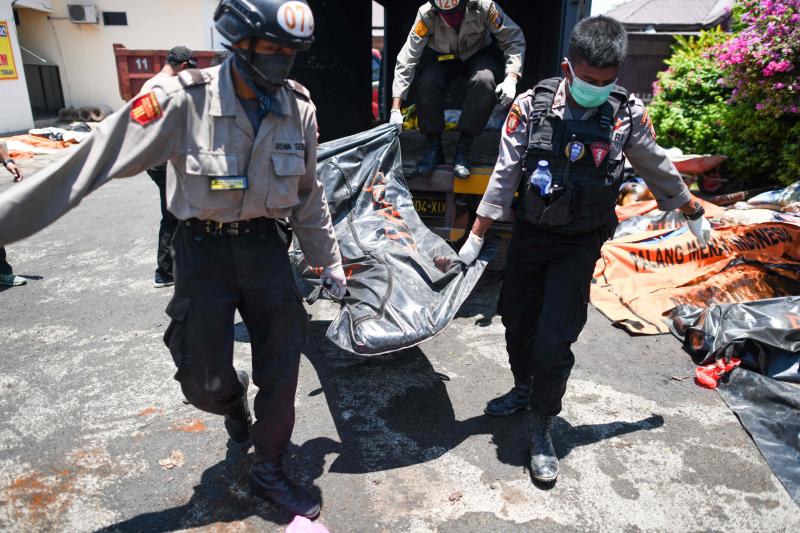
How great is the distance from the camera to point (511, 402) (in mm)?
3184

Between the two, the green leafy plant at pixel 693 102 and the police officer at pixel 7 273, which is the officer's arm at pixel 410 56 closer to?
the police officer at pixel 7 273

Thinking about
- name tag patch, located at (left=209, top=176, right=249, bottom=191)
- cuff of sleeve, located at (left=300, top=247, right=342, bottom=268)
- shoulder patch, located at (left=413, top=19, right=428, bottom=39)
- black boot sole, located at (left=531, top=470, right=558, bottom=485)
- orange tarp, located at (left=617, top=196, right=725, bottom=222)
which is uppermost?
shoulder patch, located at (left=413, top=19, right=428, bottom=39)

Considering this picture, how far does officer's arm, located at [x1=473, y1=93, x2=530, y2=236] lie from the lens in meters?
2.69

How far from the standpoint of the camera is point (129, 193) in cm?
852

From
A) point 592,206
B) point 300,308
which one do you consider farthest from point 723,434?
point 300,308

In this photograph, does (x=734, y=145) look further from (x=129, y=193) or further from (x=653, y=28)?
(x=653, y=28)

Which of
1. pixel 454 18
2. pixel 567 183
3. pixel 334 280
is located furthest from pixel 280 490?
pixel 454 18

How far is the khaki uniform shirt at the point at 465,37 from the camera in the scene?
173 inches

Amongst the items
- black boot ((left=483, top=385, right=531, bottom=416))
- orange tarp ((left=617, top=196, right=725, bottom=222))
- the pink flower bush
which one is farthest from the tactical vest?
the pink flower bush

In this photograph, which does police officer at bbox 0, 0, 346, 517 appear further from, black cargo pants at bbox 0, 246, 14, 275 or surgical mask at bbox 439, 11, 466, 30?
black cargo pants at bbox 0, 246, 14, 275

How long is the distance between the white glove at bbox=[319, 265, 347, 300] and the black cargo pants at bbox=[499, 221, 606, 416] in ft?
2.85

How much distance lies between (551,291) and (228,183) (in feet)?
4.91

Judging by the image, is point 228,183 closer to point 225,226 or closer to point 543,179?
point 225,226

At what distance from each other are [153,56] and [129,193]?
20.5 feet
